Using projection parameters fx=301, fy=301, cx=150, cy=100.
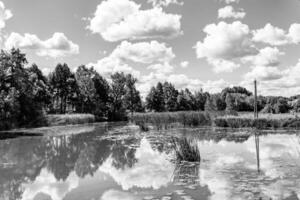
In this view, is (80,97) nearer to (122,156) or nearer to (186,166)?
(122,156)

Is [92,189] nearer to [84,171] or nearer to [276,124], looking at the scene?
[84,171]

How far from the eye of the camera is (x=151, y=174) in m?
8.05

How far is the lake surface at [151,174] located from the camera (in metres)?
6.18

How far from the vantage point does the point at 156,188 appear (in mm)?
6598

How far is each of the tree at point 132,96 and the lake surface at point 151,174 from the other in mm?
38136

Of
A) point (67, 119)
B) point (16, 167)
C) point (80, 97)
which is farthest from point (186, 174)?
point (80, 97)

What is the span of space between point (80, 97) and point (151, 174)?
36.6 metres

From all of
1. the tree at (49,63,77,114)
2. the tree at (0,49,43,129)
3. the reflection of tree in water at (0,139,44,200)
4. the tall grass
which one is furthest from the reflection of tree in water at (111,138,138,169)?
the tree at (49,63,77,114)

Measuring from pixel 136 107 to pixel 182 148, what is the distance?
44368mm

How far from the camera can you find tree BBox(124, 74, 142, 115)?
51.2m

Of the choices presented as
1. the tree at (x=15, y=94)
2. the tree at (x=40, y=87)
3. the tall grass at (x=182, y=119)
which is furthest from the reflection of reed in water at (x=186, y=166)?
the tree at (x=40, y=87)

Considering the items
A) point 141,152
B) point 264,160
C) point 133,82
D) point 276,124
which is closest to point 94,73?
point 133,82

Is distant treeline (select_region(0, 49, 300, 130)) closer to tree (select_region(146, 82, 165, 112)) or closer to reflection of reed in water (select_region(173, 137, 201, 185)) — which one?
tree (select_region(146, 82, 165, 112))

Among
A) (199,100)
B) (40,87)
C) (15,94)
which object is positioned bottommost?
(15,94)
